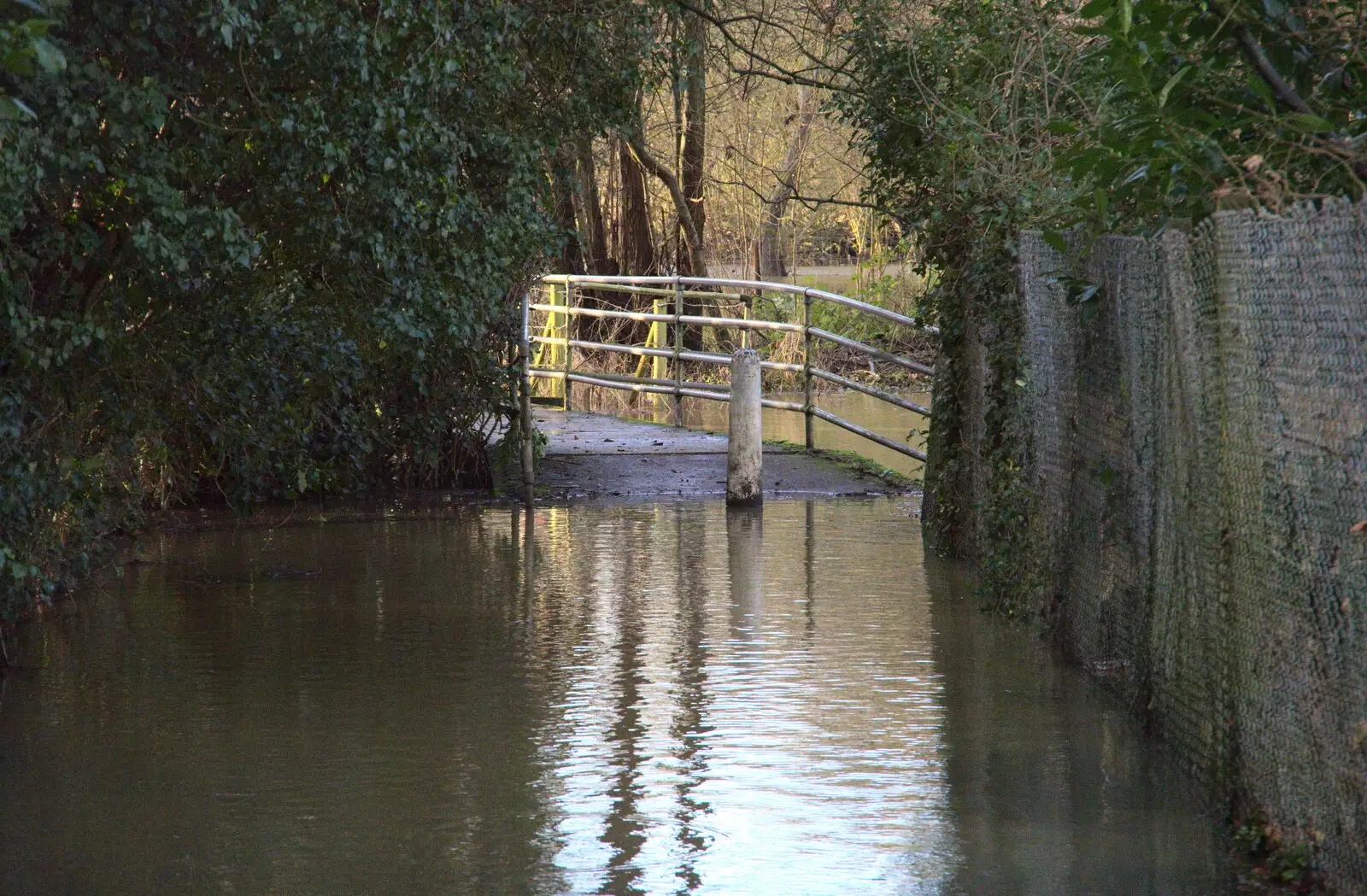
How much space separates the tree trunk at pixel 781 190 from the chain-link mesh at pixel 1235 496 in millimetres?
16180

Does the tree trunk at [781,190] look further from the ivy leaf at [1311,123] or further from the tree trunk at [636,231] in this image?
the ivy leaf at [1311,123]

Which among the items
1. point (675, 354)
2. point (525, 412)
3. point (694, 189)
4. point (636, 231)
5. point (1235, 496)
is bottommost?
point (1235, 496)

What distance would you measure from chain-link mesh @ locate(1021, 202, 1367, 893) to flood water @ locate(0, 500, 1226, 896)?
0.34 meters

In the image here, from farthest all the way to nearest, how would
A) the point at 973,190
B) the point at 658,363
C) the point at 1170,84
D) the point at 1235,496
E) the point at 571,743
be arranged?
the point at 658,363
the point at 973,190
the point at 571,743
the point at 1170,84
the point at 1235,496

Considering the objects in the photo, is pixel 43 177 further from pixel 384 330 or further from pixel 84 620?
pixel 84 620

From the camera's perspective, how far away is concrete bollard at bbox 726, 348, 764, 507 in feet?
38.2

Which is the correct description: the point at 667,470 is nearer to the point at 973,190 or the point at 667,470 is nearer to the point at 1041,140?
the point at 973,190

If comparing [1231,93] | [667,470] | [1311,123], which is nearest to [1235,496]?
[1311,123]

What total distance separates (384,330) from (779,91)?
819 inches

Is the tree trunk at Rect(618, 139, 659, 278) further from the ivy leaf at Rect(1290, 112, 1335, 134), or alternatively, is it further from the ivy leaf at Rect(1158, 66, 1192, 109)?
the ivy leaf at Rect(1290, 112, 1335, 134)

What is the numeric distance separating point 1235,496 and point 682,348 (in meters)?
12.2

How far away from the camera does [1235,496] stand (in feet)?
15.0

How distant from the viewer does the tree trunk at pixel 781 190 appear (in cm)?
2444

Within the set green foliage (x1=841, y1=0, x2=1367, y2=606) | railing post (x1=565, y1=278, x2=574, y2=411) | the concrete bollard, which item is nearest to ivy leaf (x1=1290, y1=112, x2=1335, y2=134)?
green foliage (x1=841, y1=0, x2=1367, y2=606)
